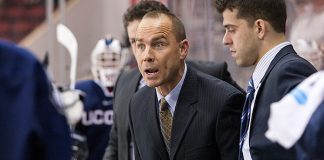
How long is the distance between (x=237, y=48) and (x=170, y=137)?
387 mm

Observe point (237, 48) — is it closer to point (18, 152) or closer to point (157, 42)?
point (157, 42)

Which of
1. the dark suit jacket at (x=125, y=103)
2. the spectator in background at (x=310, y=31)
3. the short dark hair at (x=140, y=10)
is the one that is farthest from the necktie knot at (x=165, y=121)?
the spectator in background at (x=310, y=31)

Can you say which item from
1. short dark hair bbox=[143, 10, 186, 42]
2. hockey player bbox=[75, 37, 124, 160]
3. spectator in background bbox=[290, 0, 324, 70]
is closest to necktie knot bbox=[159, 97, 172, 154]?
short dark hair bbox=[143, 10, 186, 42]

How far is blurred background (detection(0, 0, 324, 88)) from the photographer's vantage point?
371 cm

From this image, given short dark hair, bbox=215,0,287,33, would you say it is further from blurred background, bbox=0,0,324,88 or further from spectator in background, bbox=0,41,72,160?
blurred background, bbox=0,0,324,88

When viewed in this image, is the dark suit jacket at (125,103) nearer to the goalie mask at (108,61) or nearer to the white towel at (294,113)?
the goalie mask at (108,61)

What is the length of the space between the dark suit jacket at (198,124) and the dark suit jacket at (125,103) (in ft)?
1.37

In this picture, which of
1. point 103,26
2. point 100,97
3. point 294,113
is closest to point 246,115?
point 294,113

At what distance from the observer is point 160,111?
264 centimetres

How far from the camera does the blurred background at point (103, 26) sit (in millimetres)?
3706

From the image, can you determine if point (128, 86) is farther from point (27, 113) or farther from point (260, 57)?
point (27, 113)

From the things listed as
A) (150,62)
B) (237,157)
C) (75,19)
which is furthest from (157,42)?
(75,19)

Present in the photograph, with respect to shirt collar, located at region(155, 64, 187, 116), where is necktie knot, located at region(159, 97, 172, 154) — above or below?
below

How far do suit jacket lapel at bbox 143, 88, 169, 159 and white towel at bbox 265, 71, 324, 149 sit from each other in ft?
3.45
